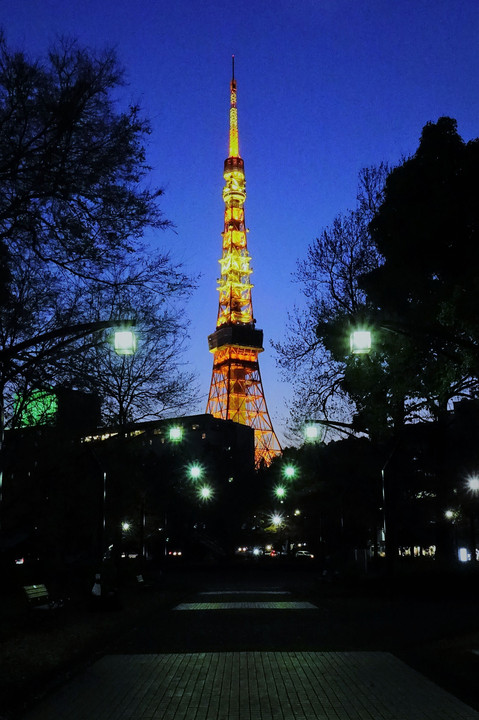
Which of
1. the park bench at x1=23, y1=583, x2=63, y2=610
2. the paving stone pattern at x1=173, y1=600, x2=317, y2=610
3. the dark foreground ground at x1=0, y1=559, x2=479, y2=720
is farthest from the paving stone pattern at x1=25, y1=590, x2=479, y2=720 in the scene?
the paving stone pattern at x1=173, y1=600, x2=317, y2=610

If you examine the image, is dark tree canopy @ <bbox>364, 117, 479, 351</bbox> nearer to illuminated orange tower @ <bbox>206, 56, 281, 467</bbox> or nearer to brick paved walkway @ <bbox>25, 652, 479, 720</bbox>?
brick paved walkway @ <bbox>25, 652, 479, 720</bbox>

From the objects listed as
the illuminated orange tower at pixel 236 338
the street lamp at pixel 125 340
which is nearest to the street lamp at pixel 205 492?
the illuminated orange tower at pixel 236 338

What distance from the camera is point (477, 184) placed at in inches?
659

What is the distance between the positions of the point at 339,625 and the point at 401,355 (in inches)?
238

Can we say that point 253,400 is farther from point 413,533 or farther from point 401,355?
point 401,355

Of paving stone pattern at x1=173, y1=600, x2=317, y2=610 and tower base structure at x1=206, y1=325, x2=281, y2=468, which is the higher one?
A: tower base structure at x1=206, y1=325, x2=281, y2=468

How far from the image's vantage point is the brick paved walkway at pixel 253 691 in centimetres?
740

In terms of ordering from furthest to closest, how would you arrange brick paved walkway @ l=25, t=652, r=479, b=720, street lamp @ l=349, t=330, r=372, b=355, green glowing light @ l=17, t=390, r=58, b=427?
green glowing light @ l=17, t=390, r=58, b=427
street lamp @ l=349, t=330, r=372, b=355
brick paved walkway @ l=25, t=652, r=479, b=720

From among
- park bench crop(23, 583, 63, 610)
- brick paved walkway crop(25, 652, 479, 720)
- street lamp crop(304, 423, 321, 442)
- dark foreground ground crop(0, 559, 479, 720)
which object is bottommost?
brick paved walkway crop(25, 652, 479, 720)

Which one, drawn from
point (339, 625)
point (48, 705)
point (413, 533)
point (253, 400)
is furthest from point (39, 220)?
point (253, 400)

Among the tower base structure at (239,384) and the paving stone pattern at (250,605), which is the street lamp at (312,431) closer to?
the paving stone pattern at (250,605)

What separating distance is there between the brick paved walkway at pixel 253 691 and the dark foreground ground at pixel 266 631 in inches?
16.8

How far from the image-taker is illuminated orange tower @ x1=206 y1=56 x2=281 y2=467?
342 ft

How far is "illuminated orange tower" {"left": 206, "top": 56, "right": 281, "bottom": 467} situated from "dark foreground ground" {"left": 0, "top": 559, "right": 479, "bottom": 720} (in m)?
79.7
